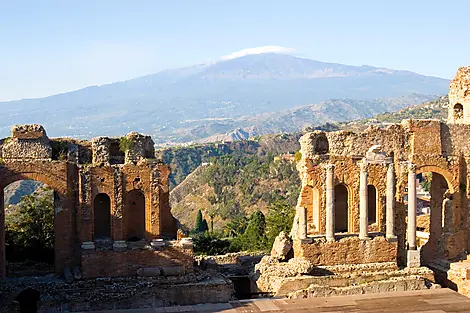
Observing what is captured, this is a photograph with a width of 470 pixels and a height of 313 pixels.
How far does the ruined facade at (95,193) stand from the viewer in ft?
87.5

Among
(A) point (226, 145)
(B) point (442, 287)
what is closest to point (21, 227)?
(B) point (442, 287)

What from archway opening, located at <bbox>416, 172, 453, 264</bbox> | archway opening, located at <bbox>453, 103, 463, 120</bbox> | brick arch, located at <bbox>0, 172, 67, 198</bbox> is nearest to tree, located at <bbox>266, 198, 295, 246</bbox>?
archway opening, located at <bbox>416, 172, 453, 264</bbox>

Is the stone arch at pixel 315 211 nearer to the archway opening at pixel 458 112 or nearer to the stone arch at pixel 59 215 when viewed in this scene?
the archway opening at pixel 458 112

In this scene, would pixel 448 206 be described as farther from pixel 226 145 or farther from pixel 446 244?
pixel 226 145

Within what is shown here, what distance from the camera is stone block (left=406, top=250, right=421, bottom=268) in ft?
95.3

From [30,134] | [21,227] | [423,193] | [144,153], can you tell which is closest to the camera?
[30,134]

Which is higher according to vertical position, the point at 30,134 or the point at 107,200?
the point at 30,134

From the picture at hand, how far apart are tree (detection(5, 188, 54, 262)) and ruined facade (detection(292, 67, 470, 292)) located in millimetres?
13141

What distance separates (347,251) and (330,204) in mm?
2206

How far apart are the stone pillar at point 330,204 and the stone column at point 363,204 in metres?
1.32

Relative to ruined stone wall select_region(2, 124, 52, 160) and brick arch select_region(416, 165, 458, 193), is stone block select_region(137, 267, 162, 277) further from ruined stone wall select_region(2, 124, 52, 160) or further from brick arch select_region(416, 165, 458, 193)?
brick arch select_region(416, 165, 458, 193)

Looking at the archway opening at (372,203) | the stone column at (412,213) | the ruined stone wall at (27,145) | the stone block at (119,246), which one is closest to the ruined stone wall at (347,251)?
the stone column at (412,213)

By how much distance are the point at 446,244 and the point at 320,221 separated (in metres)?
6.53

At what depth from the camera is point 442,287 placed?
97.5 ft
